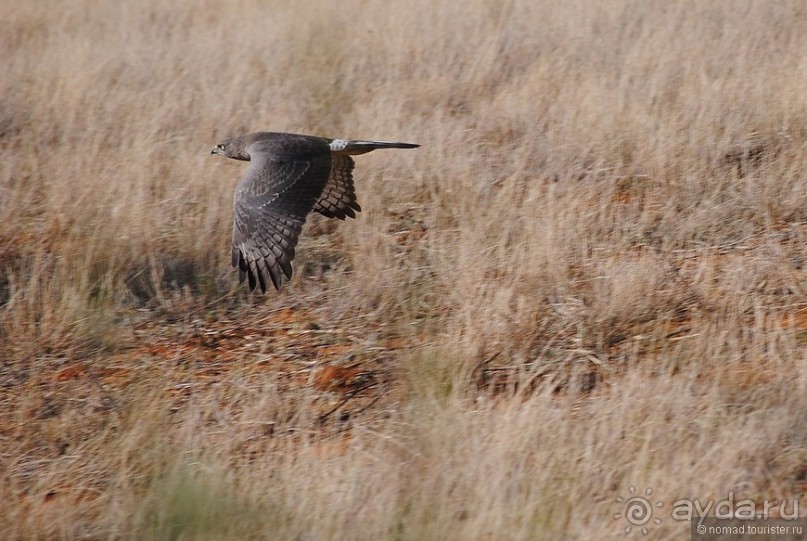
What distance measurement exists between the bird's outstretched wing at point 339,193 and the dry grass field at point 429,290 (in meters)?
0.14

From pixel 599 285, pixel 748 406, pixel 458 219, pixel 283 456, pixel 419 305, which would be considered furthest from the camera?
pixel 458 219

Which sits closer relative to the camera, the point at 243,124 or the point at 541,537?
the point at 541,537

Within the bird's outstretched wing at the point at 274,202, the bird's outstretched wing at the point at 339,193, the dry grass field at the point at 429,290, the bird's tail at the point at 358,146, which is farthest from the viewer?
the bird's outstretched wing at the point at 339,193

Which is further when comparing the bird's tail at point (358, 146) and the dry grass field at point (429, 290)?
the bird's tail at point (358, 146)

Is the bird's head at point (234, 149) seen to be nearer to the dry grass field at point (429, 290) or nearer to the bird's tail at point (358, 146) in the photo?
the dry grass field at point (429, 290)

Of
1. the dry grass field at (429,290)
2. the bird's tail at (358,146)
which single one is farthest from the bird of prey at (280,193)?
the dry grass field at (429,290)

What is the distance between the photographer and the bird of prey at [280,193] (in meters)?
4.79

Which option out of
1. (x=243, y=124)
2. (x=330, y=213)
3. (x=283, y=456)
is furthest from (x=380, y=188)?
(x=283, y=456)

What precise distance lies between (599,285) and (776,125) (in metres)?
2.04

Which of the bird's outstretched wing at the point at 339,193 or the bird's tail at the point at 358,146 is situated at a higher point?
the bird's tail at the point at 358,146

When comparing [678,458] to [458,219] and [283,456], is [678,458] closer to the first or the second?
[283,456]

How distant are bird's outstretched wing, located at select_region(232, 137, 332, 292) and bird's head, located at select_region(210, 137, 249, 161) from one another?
0.28m

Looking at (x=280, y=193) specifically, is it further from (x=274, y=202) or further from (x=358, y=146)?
(x=358, y=146)

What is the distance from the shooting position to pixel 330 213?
5.73 metres
